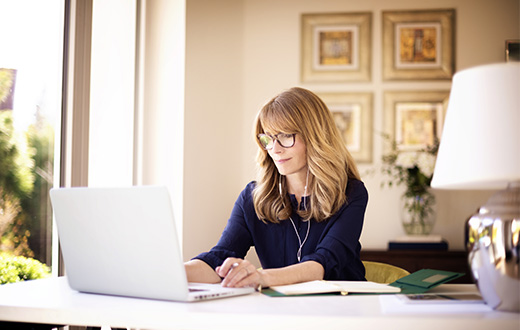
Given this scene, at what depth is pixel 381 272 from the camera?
216 cm

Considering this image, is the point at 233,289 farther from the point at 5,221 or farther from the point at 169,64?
the point at 169,64

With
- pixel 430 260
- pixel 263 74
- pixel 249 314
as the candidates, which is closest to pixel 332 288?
pixel 249 314

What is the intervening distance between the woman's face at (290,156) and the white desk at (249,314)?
804 mm

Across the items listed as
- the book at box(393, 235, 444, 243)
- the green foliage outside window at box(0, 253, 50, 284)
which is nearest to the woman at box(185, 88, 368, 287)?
the green foliage outside window at box(0, 253, 50, 284)

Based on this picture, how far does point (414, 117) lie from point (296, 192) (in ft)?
6.76

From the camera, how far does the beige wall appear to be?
12.0ft

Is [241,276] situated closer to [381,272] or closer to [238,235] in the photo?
[238,235]

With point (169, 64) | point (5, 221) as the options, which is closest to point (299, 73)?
point (169, 64)

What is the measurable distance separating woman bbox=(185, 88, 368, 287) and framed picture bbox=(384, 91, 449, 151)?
6.18 feet

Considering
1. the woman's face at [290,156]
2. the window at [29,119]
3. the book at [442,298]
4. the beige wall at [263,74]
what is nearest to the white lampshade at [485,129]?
the book at [442,298]

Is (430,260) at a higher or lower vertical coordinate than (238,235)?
lower

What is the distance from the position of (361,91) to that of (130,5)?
5.69 ft

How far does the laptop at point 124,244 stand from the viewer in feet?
3.80

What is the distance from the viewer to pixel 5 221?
2129 millimetres
